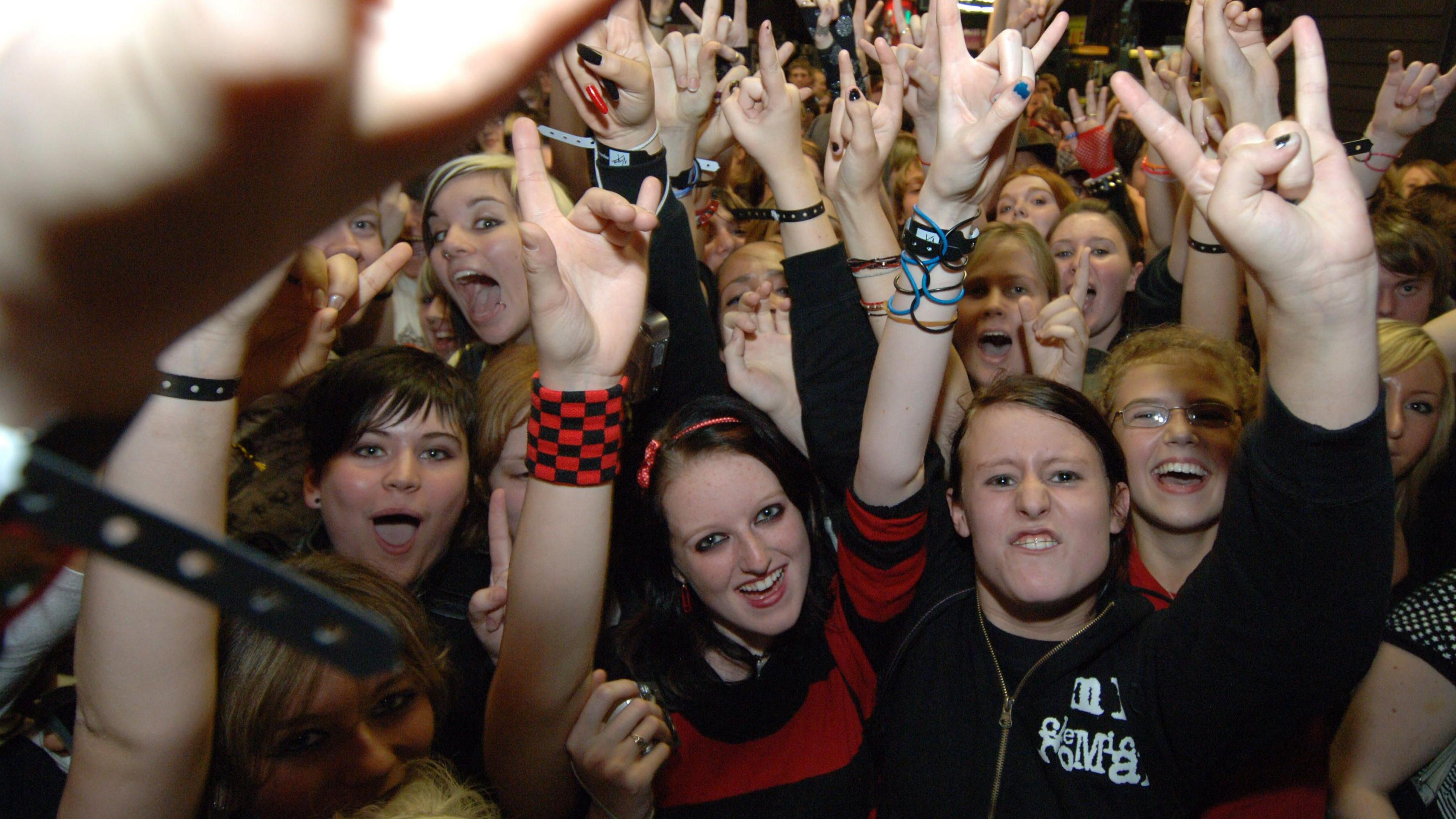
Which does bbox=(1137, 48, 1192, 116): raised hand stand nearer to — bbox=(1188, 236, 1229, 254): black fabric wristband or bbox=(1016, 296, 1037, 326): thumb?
bbox=(1188, 236, 1229, 254): black fabric wristband

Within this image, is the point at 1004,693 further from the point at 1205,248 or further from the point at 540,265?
the point at 1205,248

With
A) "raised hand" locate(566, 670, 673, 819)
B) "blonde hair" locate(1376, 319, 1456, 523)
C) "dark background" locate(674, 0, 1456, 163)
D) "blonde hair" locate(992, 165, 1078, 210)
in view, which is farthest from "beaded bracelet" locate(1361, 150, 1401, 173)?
"dark background" locate(674, 0, 1456, 163)

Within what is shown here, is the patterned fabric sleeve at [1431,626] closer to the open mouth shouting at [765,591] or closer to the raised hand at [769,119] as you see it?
the open mouth shouting at [765,591]

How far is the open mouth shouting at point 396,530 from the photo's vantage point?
2.13 m

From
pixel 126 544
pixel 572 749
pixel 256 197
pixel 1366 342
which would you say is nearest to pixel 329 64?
pixel 256 197

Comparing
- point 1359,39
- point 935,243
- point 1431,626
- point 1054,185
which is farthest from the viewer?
point 1359,39

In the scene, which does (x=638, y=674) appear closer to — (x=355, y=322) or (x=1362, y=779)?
(x=1362, y=779)

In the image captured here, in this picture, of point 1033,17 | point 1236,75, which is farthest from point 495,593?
point 1033,17

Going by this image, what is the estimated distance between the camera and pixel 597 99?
2.15 meters

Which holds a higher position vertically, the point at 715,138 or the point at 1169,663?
the point at 715,138

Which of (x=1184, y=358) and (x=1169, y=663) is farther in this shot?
(x=1184, y=358)

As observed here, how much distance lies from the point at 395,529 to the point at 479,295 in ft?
3.12

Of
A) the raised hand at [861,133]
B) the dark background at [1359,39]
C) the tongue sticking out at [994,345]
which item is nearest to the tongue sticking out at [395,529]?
the raised hand at [861,133]

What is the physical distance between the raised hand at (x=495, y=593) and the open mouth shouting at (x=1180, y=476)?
4.71 feet
